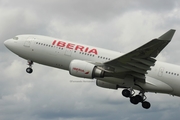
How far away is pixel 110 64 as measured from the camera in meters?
41.0

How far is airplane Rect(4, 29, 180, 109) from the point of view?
1587 inches

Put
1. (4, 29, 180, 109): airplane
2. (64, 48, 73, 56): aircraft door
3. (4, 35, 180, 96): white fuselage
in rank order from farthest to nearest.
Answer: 1. (64, 48, 73, 56): aircraft door
2. (4, 35, 180, 96): white fuselage
3. (4, 29, 180, 109): airplane

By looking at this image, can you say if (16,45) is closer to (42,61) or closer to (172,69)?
(42,61)

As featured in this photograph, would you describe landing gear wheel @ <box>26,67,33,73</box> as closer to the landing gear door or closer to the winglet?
the landing gear door

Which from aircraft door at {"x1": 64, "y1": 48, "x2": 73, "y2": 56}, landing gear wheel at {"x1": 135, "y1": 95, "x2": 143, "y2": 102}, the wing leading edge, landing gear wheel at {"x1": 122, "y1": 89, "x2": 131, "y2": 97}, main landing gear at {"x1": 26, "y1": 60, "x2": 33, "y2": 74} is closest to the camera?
the wing leading edge

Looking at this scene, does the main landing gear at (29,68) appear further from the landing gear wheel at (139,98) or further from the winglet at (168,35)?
the winglet at (168,35)

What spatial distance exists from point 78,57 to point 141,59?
720cm

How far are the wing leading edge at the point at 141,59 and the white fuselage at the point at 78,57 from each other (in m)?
1.35

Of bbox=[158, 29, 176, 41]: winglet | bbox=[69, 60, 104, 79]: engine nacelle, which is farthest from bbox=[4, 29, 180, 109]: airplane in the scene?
bbox=[158, 29, 176, 41]: winglet

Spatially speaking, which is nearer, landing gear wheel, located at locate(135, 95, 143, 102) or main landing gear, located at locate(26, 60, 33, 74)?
landing gear wheel, located at locate(135, 95, 143, 102)

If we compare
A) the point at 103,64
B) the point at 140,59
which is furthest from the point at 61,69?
the point at 140,59

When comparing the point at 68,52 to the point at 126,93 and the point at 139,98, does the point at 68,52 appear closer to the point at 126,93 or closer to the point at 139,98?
the point at 126,93

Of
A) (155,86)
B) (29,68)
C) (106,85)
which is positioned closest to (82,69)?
(106,85)

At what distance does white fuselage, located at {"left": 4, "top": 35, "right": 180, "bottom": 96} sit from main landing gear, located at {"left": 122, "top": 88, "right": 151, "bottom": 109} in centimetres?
117
